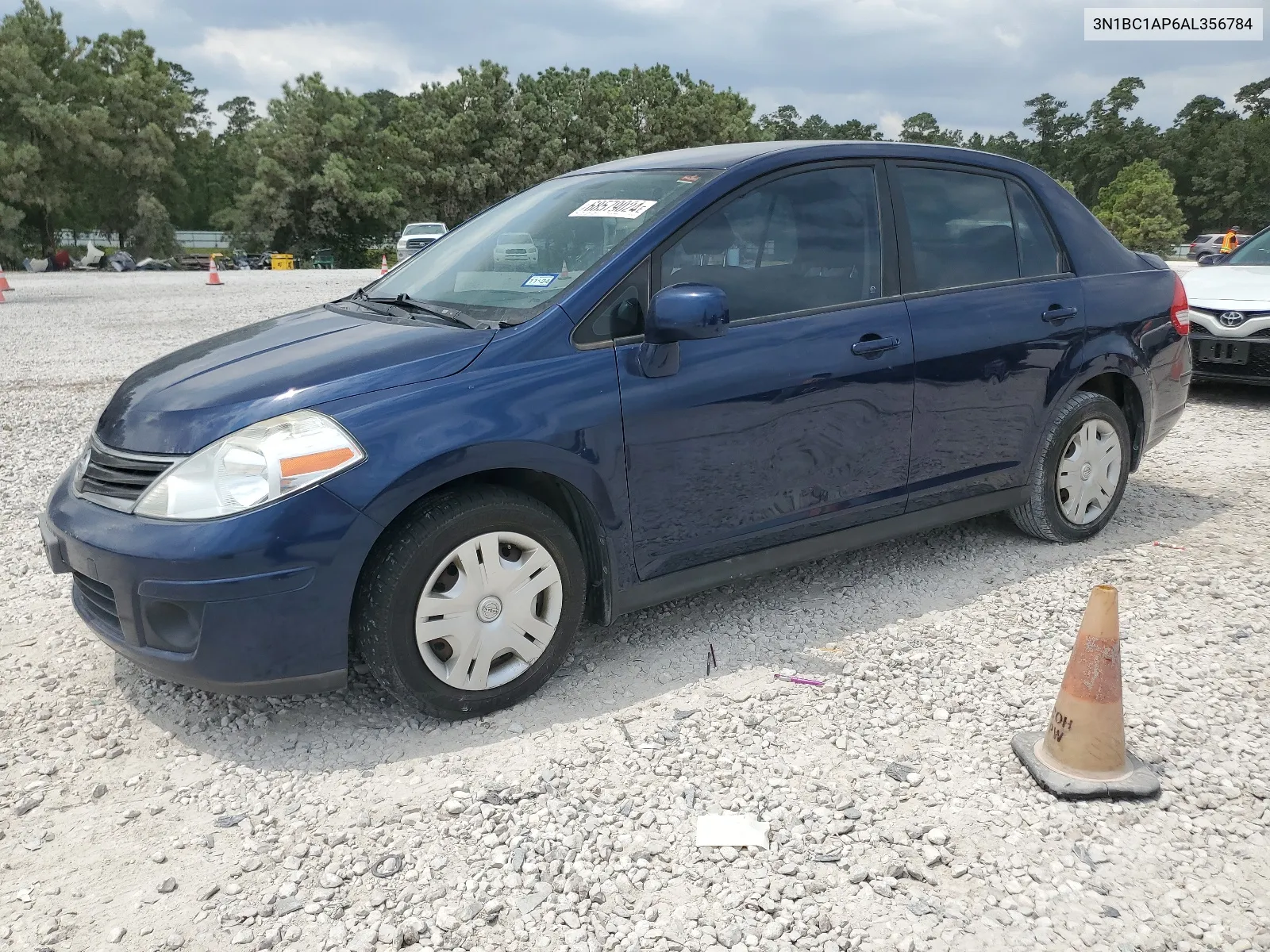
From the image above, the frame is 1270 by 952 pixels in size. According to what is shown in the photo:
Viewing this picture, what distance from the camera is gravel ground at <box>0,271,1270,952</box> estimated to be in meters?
2.35

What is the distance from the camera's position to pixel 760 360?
3.51 meters

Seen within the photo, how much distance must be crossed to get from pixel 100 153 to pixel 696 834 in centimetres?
4925

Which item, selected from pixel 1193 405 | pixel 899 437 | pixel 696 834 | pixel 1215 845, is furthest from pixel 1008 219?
pixel 1193 405

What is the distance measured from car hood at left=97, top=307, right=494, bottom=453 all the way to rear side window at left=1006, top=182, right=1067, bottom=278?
2.58 meters

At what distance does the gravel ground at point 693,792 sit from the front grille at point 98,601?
0.40 metres

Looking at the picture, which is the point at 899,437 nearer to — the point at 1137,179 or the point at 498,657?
the point at 498,657

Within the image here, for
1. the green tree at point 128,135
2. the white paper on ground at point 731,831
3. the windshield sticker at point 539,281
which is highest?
the green tree at point 128,135

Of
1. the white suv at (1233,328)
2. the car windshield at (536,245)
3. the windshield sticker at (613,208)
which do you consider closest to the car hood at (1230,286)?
the white suv at (1233,328)

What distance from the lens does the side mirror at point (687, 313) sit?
315 cm

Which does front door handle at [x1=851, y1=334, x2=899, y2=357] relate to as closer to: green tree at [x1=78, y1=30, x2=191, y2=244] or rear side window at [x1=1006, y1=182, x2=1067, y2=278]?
rear side window at [x1=1006, y1=182, x2=1067, y2=278]

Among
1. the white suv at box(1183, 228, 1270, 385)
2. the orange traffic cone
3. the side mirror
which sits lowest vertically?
the orange traffic cone

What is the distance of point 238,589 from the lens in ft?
9.06

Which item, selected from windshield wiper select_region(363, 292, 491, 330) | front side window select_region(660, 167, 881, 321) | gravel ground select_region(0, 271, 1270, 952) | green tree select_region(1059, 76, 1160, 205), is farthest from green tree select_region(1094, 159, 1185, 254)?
windshield wiper select_region(363, 292, 491, 330)

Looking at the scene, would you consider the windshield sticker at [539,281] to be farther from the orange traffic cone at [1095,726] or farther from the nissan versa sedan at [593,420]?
the orange traffic cone at [1095,726]
